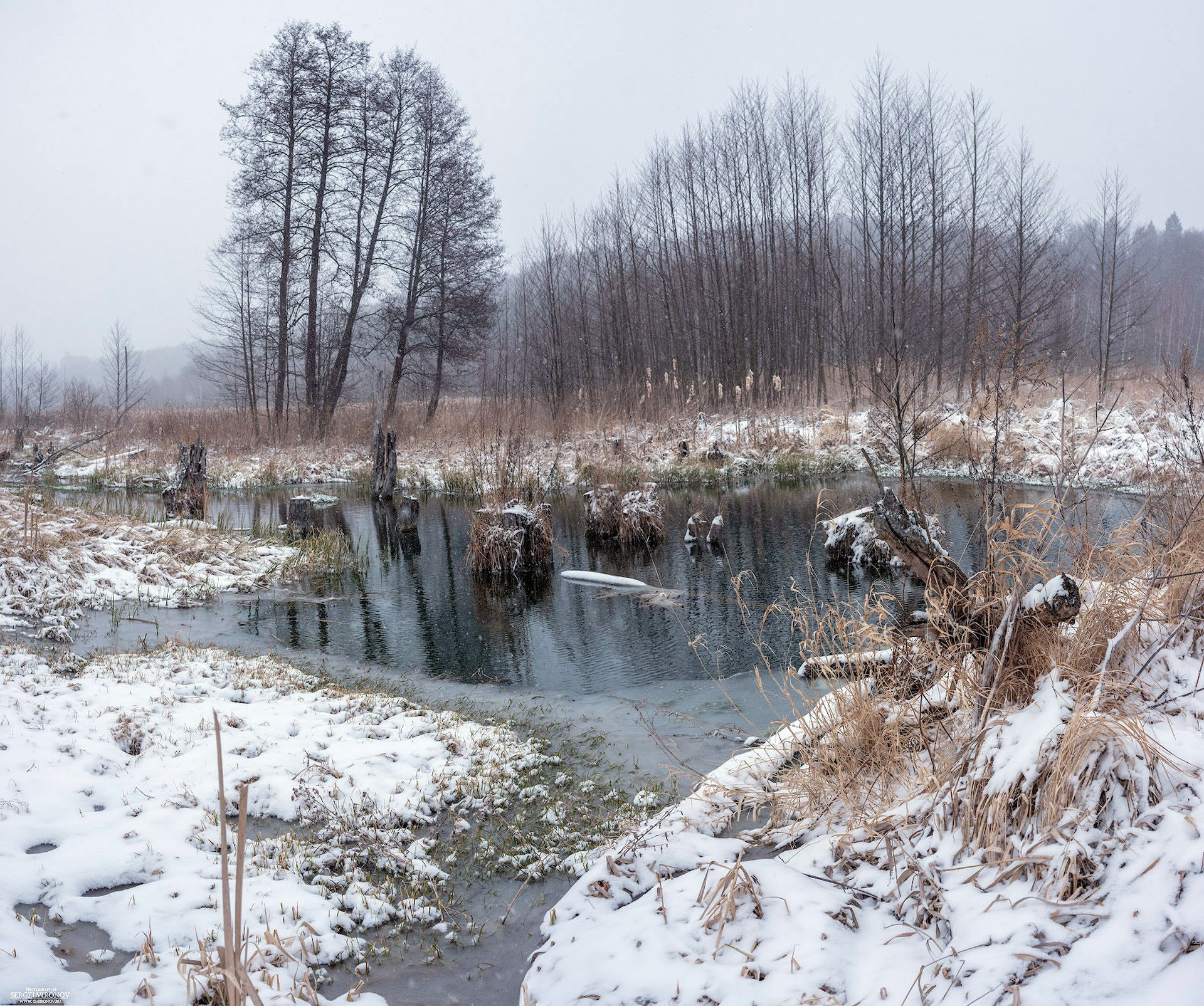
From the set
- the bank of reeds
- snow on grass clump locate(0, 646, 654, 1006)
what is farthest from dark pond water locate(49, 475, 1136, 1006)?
the bank of reeds

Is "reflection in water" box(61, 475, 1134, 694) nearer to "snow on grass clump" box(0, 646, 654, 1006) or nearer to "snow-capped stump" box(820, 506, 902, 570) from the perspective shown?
"snow-capped stump" box(820, 506, 902, 570)

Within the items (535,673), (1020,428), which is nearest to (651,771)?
(535,673)

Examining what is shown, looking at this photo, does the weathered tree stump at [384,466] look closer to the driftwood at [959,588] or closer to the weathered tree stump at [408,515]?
the weathered tree stump at [408,515]

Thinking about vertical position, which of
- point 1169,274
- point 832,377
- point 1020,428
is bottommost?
point 1020,428

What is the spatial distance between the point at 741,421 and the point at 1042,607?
1645cm

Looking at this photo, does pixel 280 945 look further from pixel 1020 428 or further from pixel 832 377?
pixel 832 377

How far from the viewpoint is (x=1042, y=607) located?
2.76m

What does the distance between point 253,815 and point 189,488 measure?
922 centimetres

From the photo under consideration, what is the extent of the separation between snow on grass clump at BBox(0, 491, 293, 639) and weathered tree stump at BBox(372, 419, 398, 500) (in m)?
5.77

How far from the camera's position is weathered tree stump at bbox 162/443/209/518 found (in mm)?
10953

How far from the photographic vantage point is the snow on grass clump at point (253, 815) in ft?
7.76

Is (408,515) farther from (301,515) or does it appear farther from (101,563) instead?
(101,563)

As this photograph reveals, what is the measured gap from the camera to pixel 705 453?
1645 cm

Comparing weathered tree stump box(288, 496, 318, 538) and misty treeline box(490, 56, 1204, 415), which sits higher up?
misty treeline box(490, 56, 1204, 415)
